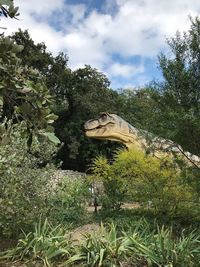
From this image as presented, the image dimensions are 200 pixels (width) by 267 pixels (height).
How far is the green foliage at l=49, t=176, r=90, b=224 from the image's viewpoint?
8.69 metres

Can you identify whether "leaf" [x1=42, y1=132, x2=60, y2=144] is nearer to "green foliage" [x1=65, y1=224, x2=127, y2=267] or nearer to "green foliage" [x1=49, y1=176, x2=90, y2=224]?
"green foliage" [x1=65, y1=224, x2=127, y2=267]

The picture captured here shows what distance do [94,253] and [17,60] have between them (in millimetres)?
4010

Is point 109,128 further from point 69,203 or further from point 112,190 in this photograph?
point 69,203

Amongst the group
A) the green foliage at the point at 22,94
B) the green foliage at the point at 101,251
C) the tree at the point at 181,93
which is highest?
the tree at the point at 181,93

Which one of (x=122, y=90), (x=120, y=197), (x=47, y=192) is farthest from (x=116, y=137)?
(x=122, y=90)

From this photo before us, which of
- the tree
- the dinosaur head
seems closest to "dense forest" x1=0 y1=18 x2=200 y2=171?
the tree

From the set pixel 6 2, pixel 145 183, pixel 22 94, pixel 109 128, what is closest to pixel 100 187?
pixel 109 128

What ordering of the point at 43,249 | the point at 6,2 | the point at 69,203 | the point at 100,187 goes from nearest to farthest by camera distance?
the point at 6,2
the point at 43,249
the point at 69,203
the point at 100,187

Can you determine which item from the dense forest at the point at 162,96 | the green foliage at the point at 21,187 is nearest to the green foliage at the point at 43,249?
the green foliage at the point at 21,187

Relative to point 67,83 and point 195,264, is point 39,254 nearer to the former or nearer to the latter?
point 195,264

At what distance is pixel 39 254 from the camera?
5.90 metres

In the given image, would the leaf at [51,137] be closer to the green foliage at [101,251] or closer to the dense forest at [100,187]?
the dense forest at [100,187]

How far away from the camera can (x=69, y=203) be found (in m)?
9.77

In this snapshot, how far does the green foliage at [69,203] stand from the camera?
8694mm
